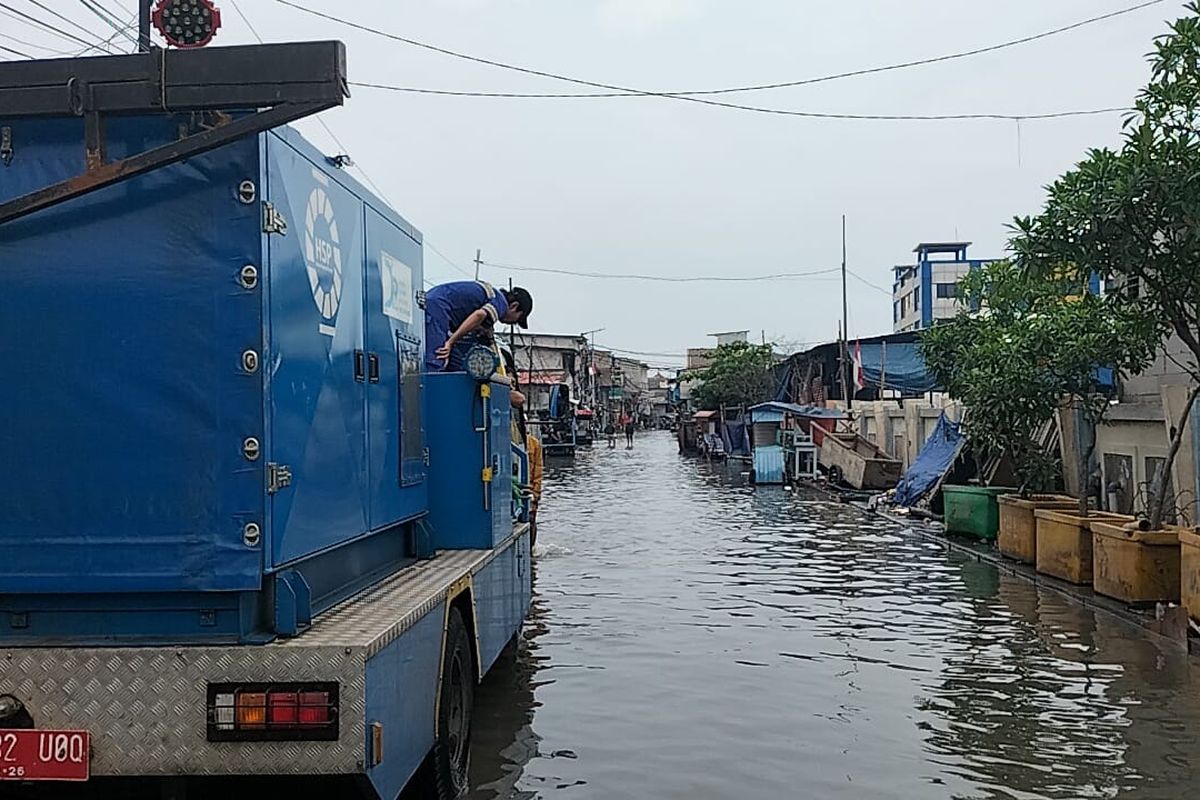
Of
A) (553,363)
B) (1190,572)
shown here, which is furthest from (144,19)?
(553,363)

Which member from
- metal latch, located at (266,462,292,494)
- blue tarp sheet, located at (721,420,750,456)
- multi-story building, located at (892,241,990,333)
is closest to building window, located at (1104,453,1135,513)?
metal latch, located at (266,462,292,494)

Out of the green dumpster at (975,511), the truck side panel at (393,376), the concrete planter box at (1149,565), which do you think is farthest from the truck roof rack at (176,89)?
the green dumpster at (975,511)

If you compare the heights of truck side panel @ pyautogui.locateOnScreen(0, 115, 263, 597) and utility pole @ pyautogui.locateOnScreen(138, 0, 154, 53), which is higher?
utility pole @ pyautogui.locateOnScreen(138, 0, 154, 53)

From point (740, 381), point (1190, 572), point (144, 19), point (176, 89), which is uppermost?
point (144, 19)

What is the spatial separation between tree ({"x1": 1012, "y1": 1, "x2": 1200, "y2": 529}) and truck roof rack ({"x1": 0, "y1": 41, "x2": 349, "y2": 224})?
25.7ft

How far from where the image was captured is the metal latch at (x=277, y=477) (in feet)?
13.9

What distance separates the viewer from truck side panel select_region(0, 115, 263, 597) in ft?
13.7

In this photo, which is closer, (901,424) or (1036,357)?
(1036,357)

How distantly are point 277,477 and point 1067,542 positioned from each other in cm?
1110

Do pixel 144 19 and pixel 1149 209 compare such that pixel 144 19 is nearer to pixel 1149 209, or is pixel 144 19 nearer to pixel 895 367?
pixel 1149 209

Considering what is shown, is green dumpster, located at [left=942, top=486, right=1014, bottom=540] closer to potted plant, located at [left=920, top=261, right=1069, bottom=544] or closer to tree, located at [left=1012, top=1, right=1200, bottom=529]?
potted plant, located at [left=920, top=261, right=1069, bottom=544]

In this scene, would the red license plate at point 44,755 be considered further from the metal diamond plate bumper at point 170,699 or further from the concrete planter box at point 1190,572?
the concrete planter box at point 1190,572

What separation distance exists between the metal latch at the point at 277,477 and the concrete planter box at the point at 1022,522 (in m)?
11.9

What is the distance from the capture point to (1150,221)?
9945mm
